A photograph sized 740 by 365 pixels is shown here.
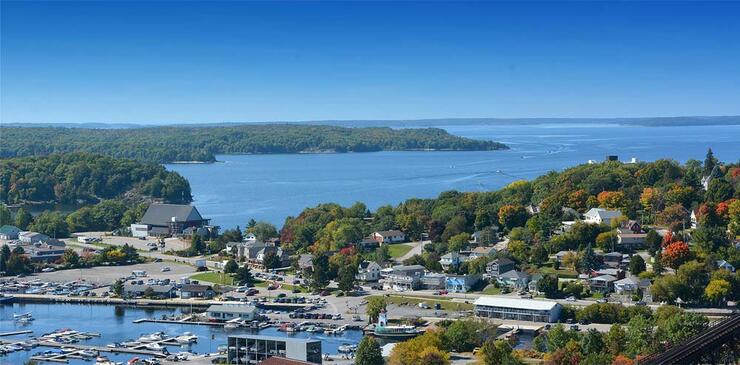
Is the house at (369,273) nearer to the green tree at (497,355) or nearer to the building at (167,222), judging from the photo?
the green tree at (497,355)

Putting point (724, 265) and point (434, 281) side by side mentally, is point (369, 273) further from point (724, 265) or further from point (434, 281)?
point (724, 265)

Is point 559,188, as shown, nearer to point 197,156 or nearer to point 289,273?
Answer: point 289,273

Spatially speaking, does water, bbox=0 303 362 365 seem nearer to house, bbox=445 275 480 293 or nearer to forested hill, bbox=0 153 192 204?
house, bbox=445 275 480 293

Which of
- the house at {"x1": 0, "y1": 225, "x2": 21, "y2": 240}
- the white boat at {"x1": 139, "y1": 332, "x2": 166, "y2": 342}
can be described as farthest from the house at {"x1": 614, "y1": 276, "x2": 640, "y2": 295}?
the house at {"x1": 0, "y1": 225, "x2": 21, "y2": 240}

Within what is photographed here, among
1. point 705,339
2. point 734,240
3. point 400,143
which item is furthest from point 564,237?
point 400,143

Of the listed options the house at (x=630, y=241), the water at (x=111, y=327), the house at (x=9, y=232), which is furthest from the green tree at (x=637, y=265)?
the house at (x=9, y=232)

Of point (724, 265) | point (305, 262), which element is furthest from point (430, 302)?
point (724, 265)
